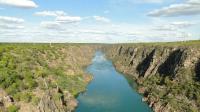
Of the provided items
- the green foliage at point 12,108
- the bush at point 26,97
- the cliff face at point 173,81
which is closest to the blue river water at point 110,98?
the cliff face at point 173,81

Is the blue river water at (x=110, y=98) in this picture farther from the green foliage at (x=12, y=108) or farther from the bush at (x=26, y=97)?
the green foliage at (x=12, y=108)

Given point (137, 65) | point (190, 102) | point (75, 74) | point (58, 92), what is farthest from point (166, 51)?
point (58, 92)

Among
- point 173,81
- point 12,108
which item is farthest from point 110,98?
point 12,108

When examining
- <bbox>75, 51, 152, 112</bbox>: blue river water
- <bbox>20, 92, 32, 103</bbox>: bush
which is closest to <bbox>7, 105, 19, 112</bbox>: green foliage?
<bbox>20, 92, 32, 103</bbox>: bush

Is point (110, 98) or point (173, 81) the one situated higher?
point (173, 81)

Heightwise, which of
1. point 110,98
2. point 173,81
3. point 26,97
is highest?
point 26,97

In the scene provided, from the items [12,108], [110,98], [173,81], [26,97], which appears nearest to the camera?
[12,108]

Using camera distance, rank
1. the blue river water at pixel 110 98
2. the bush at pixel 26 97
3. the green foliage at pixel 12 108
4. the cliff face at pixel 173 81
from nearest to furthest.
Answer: the green foliage at pixel 12 108 < the bush at pixel 26 97 < the cliff face at pixel 173 81 < the blue river water at pixel 110 98

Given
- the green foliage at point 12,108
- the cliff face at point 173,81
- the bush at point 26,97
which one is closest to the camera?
the green foliage at point 12,108

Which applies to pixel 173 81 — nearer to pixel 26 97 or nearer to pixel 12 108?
pixel 26 97

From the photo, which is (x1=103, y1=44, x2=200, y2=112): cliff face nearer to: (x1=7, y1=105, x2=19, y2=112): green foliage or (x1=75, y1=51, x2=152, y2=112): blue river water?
(x1=75, y1=51, x2=152, y2=112): blue river water

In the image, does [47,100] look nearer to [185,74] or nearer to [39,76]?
[39,76]
